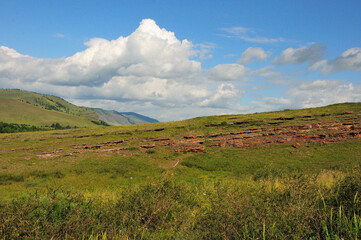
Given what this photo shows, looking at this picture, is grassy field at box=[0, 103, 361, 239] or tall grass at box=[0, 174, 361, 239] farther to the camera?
grassy field at box=[0, 103, 361, 239]

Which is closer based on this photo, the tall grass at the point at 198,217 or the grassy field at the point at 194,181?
the tall grass at the point at 198,217

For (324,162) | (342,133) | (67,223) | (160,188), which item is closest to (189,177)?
(160,188)

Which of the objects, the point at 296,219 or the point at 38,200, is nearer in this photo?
the point at 296,219

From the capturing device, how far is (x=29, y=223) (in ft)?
25.0

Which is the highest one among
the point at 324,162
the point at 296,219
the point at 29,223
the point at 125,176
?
the point at 296,219

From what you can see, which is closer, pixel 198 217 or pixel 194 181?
pixel 198 217

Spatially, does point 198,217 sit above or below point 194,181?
above

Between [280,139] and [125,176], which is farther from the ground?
[280,139]

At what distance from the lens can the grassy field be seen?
741 cm

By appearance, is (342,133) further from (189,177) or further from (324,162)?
(189,177)

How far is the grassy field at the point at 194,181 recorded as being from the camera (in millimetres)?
7414

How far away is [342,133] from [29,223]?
43.0m

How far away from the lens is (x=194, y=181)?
23.5 m

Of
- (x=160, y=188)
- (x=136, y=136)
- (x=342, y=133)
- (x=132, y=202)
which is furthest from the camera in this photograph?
A: (x=136, y=136)
